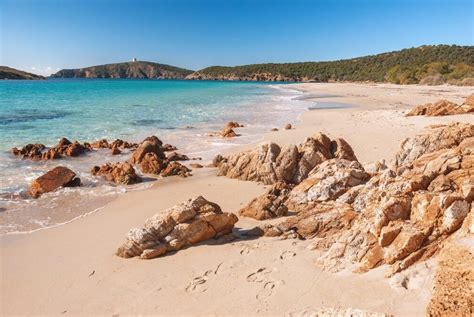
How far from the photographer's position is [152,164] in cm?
1343

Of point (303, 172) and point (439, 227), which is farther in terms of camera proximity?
point (303, 172)

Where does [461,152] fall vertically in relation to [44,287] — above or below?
above

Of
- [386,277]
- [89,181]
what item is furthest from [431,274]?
[89,181]

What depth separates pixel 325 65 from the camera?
539 feet

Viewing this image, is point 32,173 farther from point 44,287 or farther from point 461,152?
point 461,152

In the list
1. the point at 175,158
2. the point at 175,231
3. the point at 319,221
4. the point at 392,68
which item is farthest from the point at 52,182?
the point at 392,68

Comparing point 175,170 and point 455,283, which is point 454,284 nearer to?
point 455,283

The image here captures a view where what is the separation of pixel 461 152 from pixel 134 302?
19.5 feet

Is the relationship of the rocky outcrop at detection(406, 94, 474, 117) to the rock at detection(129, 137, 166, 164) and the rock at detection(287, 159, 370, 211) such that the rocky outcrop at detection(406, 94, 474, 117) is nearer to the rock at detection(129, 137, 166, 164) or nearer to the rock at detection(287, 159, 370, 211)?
the rock at detection(287, 159, 370, 211)

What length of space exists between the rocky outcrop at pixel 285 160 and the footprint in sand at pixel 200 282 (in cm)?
495

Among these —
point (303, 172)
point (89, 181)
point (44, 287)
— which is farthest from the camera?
point (89, 181)

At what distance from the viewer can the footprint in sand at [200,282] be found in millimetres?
5594

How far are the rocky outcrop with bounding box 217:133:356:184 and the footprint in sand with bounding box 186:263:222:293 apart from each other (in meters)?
4.95

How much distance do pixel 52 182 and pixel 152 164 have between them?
11.1 ft
